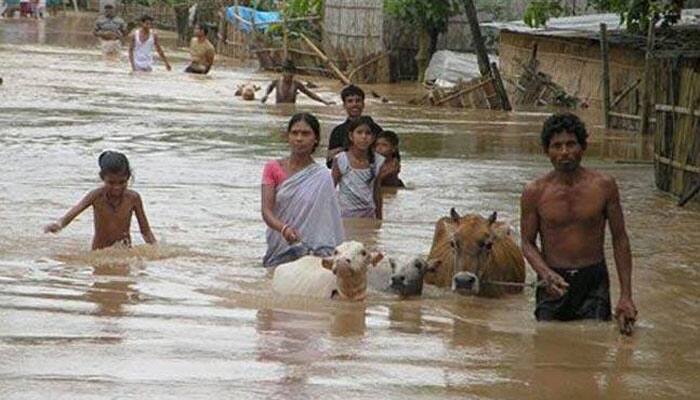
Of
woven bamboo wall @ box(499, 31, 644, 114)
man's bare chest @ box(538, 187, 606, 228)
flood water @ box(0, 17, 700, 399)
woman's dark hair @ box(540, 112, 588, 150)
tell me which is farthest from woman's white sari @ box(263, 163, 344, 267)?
woven bamboo wall @ box(499, 31, 644, 114)

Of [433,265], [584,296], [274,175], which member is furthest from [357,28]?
[584,296]

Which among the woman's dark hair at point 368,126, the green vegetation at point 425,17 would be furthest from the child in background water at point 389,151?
the green vegetation at point 425,17

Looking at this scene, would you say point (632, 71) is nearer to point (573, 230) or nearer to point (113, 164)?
point (113, 164)

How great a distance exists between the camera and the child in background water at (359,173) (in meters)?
12.1

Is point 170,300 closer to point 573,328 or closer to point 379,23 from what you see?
point 573,328

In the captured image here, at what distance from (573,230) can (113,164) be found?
3.49 metres

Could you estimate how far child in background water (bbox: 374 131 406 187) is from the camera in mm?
13859

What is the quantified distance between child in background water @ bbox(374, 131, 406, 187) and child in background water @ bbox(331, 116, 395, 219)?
39.6 inches

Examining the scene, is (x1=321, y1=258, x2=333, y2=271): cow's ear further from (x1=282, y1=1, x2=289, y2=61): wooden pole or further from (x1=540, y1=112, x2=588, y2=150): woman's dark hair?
(x1=282, y1=1, x2=289, y2=61): wooden pole

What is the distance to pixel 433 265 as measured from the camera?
31.7 ft

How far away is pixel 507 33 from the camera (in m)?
32.4

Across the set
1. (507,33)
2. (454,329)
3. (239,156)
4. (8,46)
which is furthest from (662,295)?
(8,46)

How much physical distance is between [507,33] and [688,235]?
1969 centimetres

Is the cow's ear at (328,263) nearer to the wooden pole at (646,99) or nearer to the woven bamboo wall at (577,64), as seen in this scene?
the wooden pole at (646,99)
